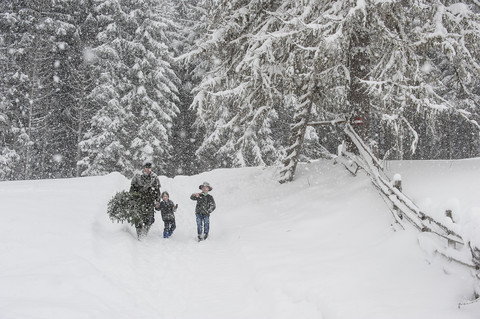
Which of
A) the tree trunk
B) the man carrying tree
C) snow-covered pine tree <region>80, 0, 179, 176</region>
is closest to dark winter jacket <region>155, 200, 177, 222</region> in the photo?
the man carrying tree

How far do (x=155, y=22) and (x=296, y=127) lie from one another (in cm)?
1786

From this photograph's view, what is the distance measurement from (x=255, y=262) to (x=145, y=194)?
3.97 meters

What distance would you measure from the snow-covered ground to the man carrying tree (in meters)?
0.48

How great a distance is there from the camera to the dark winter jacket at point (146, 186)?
9.49m

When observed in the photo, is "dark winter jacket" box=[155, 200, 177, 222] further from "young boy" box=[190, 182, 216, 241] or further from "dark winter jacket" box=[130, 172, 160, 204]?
"young boy" box=[190, 182, 216, 241]

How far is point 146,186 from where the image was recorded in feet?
31.3

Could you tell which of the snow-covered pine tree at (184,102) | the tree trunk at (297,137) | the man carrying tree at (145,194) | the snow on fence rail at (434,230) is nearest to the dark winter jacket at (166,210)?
the man carrying tree at (145,194)

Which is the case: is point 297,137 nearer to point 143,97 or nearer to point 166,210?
point 166,210

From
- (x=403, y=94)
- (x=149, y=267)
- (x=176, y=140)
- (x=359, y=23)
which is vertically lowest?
(x=176, y=140)

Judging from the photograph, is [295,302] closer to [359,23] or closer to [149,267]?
[149,267]

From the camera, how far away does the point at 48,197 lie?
415 inches

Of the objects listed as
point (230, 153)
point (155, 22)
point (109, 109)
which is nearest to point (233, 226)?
point (230, 153)

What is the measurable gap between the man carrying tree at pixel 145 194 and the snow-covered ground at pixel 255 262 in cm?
48

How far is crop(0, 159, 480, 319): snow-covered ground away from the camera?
4.33 meters
